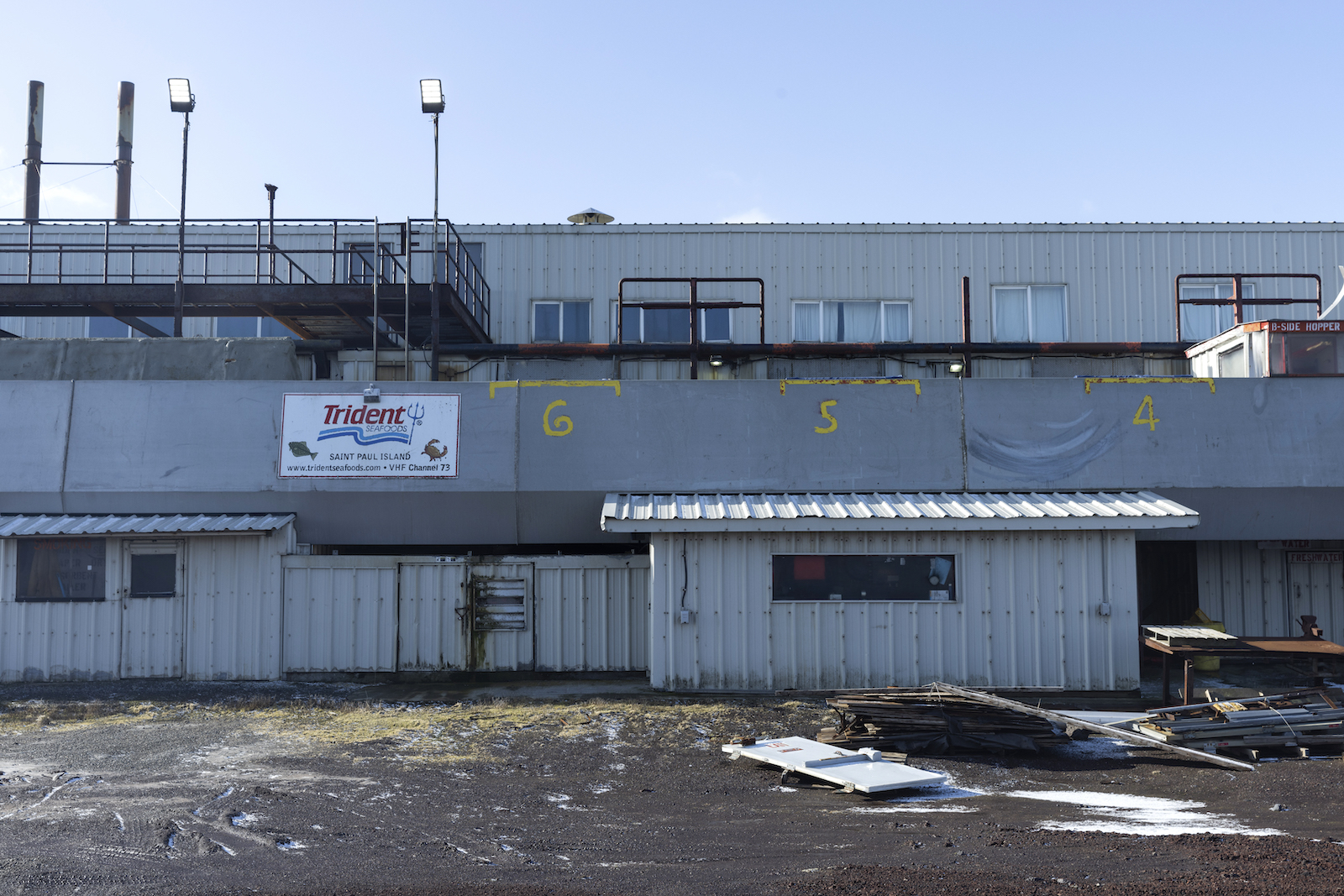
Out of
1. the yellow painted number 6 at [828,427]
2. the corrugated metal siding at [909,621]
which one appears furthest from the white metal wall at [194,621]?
the yellow painted number 6 at [828,427]

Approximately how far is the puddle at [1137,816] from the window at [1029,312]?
603 inches

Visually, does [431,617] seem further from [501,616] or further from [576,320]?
[576,320]

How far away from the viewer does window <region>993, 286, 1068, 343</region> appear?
22.3m

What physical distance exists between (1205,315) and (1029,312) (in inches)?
167

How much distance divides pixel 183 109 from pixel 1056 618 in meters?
17.6

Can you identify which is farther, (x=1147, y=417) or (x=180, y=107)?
(x=180, y=107)

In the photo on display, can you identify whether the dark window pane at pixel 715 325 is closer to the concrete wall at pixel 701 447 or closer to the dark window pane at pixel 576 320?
the dark window pane at pixel 576 320

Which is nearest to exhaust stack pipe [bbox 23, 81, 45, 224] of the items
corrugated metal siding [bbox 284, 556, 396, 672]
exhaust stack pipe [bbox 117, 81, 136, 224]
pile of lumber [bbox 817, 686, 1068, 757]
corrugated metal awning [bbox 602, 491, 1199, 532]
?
exhaust stack pipe [bbox 117, 81, 136, 224]

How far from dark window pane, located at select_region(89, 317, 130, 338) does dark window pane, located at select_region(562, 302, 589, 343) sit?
1099 cm

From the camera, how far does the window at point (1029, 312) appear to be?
73.0 ft

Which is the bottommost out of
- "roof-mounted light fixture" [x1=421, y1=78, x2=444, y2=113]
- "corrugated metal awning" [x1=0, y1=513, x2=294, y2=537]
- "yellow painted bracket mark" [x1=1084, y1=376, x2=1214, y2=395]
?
"corrugated metal awning" [x1=0, y1=513, x2=294, y2=537]

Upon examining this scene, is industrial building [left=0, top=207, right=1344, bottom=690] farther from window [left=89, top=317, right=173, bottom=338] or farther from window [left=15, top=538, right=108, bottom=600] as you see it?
window [left=89, top=317, right=173, bottom=338]

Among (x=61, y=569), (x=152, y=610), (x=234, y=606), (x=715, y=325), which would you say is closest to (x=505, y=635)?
(x=234, y=606)

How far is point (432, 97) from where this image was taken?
17.5 m
